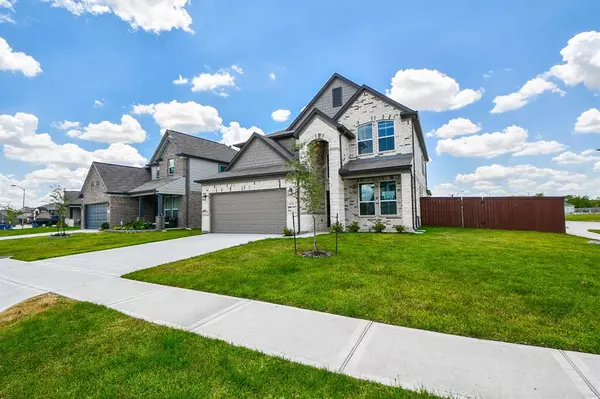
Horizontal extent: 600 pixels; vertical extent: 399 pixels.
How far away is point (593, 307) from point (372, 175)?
1048 cm

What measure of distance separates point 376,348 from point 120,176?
30.2 m

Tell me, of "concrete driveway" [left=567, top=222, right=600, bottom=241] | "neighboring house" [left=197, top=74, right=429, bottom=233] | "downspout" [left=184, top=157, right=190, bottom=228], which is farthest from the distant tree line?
"downspout" [left=184, top=157, right=190, bottom=228]

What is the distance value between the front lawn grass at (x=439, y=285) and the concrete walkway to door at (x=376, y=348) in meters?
0.30

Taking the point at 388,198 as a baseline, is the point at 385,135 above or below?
above

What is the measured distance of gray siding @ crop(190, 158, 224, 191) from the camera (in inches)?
893

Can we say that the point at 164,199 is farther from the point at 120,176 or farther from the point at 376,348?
the point at 376,348

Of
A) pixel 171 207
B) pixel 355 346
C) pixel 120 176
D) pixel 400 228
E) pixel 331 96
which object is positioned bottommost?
pixel 355 346

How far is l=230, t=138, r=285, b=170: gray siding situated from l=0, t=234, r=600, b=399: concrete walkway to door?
12175 millimetres

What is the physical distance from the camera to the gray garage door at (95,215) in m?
25.9

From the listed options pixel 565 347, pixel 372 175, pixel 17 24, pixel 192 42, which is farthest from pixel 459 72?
pixel 17 24

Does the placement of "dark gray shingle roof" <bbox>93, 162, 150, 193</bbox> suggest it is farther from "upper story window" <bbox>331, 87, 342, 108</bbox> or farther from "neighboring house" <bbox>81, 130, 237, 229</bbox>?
"upper story window" <bbox>331, 87, 342, 108</bbox>

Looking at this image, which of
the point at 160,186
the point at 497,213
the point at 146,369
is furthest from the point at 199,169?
the point at 497,213

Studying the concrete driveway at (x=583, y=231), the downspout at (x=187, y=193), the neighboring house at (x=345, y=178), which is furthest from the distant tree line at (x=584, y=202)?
the downspout at (x=187, y=193)

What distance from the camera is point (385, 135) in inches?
598
